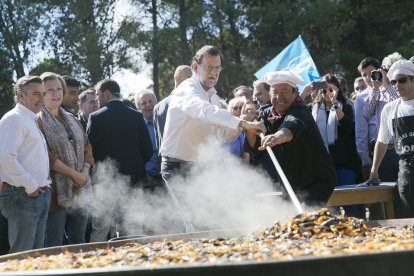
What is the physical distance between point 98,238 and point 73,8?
18.0 meters

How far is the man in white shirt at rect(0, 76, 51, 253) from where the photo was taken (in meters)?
6.42

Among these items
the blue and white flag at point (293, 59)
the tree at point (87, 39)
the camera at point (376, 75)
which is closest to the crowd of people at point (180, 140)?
the camera at point (376, 75)

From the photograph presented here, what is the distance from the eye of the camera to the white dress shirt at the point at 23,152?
21.0 feet

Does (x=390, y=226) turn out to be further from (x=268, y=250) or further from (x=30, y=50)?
(x=30, y=50)

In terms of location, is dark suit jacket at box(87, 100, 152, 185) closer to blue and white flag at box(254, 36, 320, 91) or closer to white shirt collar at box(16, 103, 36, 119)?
white shirt collar at box(16, 103, 36, 119)

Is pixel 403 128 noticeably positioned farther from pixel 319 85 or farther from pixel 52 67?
pixel 52 67

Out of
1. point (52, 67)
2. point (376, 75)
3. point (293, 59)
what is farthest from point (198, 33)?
point (376, 75)

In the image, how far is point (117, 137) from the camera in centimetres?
842

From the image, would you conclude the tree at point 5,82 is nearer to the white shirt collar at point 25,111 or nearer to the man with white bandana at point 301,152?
the white shirt collar at point 25,111

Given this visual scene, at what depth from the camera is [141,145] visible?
8.64 metres

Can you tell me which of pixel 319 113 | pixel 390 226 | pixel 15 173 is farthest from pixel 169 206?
pixel 390 226

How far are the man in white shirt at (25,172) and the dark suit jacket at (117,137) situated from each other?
1605mm

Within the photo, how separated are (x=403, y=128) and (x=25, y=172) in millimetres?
3623

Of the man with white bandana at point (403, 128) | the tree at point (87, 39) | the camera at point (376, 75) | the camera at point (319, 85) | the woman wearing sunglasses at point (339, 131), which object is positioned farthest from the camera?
the tree at point (87, 39)
